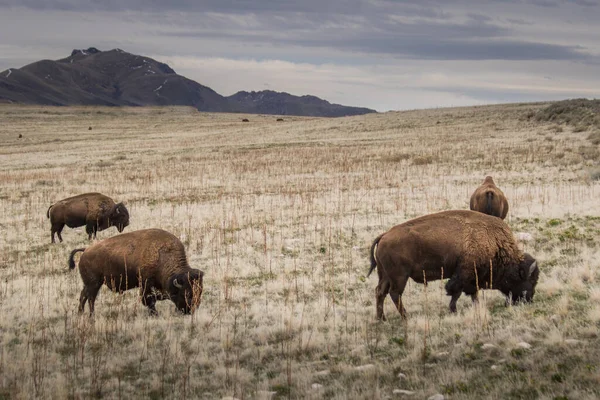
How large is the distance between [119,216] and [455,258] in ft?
39.7

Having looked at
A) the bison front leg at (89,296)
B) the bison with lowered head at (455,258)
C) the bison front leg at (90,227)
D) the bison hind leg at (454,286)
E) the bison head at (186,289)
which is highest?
the bison with lowered head at (455,258)

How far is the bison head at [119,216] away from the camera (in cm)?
1795

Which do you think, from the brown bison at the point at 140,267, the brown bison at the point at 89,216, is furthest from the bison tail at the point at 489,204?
the brown bison at the point at 89,216

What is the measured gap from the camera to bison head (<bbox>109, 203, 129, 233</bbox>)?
1795 cm

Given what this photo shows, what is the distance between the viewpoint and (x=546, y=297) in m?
9.71

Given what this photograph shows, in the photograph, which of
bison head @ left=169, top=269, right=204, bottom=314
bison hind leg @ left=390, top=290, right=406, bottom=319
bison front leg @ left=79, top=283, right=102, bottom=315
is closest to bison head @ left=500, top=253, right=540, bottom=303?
bison hind leg @ left=390, top=290, right=406, bottom=319

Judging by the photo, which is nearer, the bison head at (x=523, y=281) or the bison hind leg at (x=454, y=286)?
the bison hind leg at (x=454, y=286)

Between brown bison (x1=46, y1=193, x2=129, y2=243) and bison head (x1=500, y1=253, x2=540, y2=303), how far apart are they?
1240cm

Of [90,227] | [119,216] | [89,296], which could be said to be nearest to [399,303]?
[89,296]

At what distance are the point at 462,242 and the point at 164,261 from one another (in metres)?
5.33

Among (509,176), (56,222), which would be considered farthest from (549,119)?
(56,222)

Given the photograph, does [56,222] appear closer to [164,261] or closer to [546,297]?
[164,261]

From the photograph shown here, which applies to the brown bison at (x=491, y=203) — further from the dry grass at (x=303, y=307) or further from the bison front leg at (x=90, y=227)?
the bison front leg at (x=90, y=227)

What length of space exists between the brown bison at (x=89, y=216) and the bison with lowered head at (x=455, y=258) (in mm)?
10962
